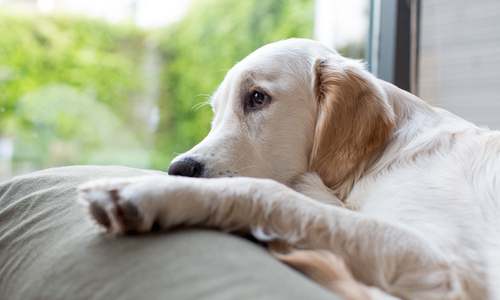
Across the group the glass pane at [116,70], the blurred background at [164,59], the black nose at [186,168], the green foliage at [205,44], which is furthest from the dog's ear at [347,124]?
the green foliage at [205,44]

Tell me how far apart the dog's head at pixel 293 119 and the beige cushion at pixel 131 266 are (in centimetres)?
45

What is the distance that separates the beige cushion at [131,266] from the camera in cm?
68

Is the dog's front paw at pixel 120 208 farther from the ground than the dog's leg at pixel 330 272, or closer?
farther from the ground

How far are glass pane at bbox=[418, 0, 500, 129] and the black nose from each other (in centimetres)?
211

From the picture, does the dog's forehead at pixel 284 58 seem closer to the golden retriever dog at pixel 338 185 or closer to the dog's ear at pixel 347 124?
the golden retriever dog at pixel 338 185

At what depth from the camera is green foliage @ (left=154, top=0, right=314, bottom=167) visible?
3.03 m

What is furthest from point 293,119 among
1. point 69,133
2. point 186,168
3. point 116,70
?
point 116,70

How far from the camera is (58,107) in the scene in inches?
93.7

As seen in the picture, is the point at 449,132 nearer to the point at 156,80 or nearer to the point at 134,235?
the point at 134,235

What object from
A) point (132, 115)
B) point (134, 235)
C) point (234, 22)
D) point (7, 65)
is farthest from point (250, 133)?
point (234, 22)

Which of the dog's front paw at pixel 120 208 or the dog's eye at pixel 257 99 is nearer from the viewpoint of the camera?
the dog's front paw at pixel 120 208

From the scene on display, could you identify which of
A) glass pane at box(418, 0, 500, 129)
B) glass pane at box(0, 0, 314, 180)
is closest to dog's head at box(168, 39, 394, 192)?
glass pane at box(0, 0, 314, 180)

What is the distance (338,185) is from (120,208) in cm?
72

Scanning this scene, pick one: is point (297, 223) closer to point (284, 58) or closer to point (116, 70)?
point (284, 58)
